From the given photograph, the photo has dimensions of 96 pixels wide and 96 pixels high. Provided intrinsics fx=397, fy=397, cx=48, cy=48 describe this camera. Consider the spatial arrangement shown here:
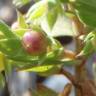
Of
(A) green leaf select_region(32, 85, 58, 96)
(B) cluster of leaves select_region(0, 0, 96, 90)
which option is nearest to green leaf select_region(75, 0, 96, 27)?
(B) cluster of leaves select_region(0, 0, 96, 90)

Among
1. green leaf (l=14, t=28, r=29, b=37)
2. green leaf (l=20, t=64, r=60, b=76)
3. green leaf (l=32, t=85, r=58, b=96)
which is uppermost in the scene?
green leaf (l=14, t=28, r=29, b=37)

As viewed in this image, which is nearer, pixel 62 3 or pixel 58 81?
pixel 62 3

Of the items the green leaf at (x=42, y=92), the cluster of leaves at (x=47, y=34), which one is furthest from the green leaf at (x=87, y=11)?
the green leaf at (x=42, y=92)

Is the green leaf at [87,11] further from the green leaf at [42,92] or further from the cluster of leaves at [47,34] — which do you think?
the green leaf at [42,92]

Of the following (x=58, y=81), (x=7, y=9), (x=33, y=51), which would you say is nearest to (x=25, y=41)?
(x=33, y=51)

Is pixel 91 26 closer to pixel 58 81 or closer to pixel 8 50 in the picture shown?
pixel 8 50

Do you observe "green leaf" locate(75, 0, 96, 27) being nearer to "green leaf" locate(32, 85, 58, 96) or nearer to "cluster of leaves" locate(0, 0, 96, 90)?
"cluster of leaves" locate(0, 0, 96, 90)

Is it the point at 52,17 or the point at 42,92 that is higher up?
the point at 52,17
